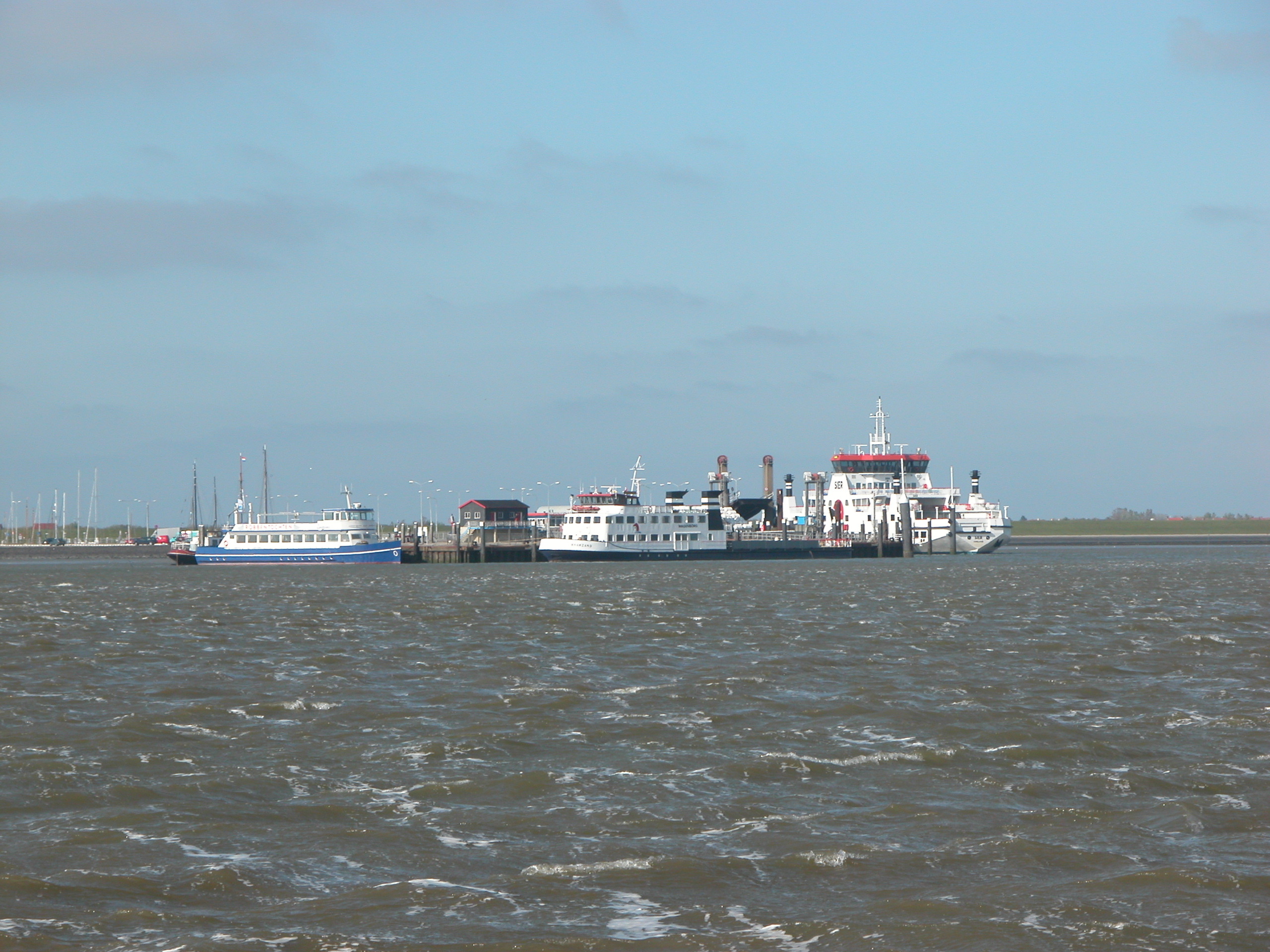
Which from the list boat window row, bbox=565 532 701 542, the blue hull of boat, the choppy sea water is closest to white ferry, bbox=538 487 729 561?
boat window row, bbox=565 532 701 542

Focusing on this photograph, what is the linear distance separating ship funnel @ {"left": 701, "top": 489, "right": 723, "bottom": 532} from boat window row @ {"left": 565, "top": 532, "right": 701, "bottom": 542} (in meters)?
3.65

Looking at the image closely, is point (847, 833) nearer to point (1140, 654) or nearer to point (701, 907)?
point (701, 907)

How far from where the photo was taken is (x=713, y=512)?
122 meters

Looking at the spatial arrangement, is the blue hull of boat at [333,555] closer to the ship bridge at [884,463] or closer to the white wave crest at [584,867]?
the ship bridge at [884,463]

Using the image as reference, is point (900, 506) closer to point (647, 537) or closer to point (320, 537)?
point (647, 537)

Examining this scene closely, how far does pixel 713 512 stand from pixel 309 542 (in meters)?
36.9

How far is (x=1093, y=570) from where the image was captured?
87.6m

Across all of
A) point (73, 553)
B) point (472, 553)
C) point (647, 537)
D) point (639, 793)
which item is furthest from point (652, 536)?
point (639, 793)

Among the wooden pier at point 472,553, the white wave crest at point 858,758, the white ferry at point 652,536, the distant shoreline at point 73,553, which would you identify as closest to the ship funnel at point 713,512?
the white ferry at point 652,536

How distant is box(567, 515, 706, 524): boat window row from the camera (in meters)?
115

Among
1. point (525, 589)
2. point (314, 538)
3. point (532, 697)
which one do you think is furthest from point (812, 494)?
point (532, 697)

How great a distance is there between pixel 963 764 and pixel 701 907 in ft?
23.6

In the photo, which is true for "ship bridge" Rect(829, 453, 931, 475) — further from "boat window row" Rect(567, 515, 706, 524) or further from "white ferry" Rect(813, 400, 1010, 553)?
"boat window row" Rect(567, 515, 706, 524)

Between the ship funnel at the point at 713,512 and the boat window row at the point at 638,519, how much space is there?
2850 mm
